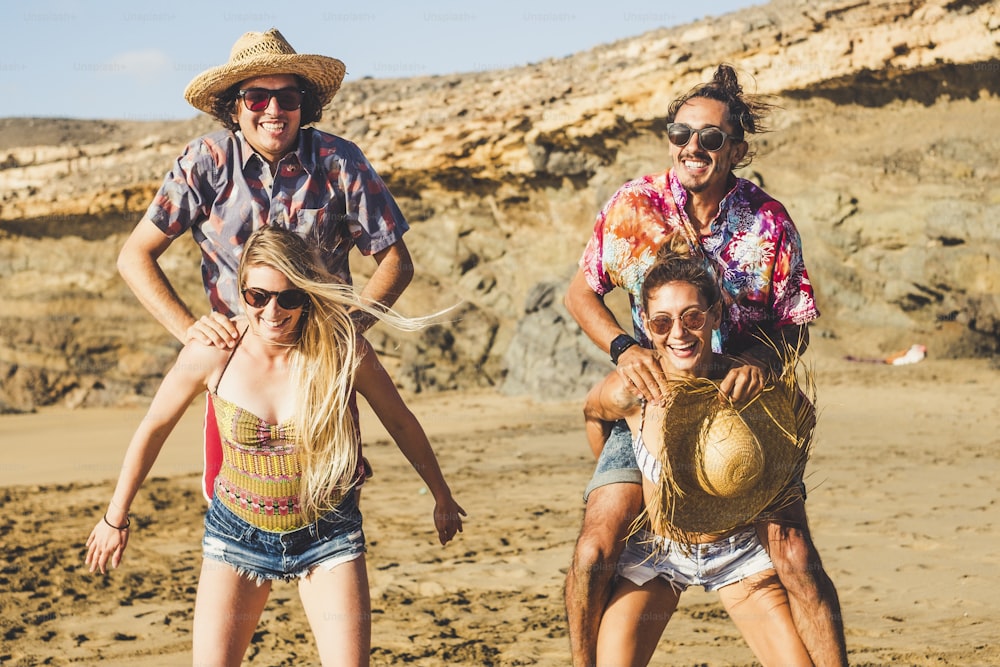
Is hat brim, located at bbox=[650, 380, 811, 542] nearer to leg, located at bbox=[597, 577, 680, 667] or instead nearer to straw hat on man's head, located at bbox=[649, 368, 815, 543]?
straw hat on man's head, located at bbox=[649, 368, 815, 543]

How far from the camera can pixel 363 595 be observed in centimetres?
326

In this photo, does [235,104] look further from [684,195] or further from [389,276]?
[684,195]

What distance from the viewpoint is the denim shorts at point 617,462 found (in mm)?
3560

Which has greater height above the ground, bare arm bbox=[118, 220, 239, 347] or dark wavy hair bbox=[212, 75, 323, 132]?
dark wavy hair bbox=[212, 75, 323, 132]

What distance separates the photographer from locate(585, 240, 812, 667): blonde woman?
3.39 m

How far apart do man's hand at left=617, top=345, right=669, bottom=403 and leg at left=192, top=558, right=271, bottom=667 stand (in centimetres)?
128

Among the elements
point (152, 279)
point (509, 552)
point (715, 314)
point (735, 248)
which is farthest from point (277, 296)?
point (509, 552)

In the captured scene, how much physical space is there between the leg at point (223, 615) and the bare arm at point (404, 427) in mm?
617

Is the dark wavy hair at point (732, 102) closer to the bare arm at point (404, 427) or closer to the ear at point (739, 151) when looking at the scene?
the ear at point (739, 151)

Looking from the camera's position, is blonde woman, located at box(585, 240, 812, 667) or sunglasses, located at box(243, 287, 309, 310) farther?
blonde woman, located at box(585, 240, 812, 667)

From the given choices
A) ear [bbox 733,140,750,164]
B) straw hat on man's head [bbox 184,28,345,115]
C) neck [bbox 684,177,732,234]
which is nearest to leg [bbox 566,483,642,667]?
neck [bbox 684,177,732,234]

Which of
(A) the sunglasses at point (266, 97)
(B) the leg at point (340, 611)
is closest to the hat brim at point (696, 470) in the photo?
(B) the leg at point (340, 611)

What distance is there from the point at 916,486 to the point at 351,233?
230 inches

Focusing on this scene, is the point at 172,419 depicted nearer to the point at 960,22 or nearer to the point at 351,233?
the point at 351,233
